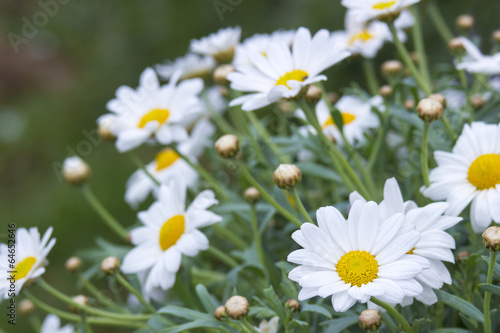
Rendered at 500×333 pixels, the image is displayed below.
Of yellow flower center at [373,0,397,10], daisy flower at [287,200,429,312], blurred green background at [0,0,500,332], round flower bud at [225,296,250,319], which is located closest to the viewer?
daisy flower at [287,200,429,312]

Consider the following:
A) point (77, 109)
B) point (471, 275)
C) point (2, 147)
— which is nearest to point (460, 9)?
point (471, 275)

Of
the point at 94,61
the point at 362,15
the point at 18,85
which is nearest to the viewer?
the point at 362,15

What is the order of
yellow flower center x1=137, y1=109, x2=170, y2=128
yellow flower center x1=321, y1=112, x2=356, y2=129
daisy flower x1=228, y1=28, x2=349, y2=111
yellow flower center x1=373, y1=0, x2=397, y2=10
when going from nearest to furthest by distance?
daisy flower x1=228, y1=28, x2=349, y2=111
yellow flower center x1=373, y1=0, x2=397, y2=10
yellow flower center x1=137, y1=109, x2=170, y2=128
yellow flower center x1=321, y1=112, x2=356, y2=129

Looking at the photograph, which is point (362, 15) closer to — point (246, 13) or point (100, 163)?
point (246, 13)

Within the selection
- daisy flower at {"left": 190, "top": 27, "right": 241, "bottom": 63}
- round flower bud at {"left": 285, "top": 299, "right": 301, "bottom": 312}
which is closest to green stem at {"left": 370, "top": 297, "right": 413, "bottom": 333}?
round flower bud at {"left": 285, "top": 299, "right": 301, "bottom": 312}

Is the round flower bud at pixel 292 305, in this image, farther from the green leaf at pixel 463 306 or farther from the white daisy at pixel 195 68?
the white daisy at pixel 195 68

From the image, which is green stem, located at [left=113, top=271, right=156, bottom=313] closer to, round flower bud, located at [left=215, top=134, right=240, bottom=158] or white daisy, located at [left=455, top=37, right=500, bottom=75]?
round flower bud, located at [left=215, top=134, right=240, bottom=158]

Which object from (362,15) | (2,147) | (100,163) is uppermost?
(362,15)
